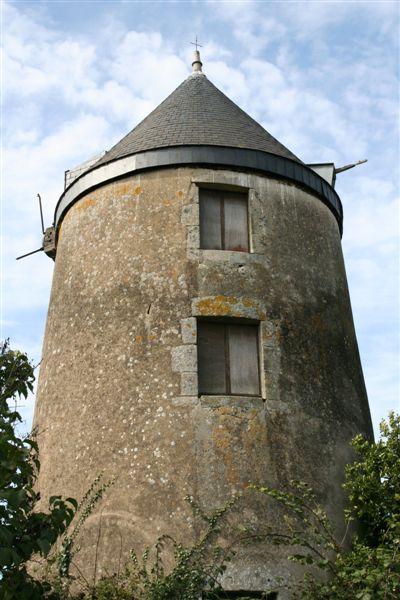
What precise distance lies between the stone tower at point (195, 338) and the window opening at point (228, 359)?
0.02 metres

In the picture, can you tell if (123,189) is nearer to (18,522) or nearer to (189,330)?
(189,330)

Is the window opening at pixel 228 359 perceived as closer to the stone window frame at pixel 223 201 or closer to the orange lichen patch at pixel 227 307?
the orange lichen patch at pixel 227 307

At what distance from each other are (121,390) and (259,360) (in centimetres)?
169

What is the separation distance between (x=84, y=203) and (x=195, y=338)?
9.38 ft

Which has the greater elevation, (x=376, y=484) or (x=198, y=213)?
(x=198, y=213)

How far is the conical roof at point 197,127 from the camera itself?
417 inches

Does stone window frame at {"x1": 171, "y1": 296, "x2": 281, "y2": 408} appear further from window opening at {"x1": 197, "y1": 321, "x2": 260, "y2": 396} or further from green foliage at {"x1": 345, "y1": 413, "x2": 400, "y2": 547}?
green foliage at {"x1": 345, "y1": 413, "x2": 400, "y2": 547}

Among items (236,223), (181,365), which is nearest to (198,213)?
(236,223)

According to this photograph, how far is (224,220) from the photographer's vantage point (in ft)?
33.8

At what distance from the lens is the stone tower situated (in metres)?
8.75

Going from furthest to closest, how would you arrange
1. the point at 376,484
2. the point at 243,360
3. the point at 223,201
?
the point at 223,201
the point at 243,360
the point at 376,484

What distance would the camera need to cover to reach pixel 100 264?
1020 cm

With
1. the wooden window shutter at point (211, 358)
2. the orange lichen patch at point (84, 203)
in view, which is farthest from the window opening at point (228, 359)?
the orange lichen patch at point (84, 203)

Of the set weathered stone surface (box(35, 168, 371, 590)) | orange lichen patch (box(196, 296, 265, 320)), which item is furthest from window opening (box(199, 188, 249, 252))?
orange lichen patch (box(196, 296, 265, 320))
